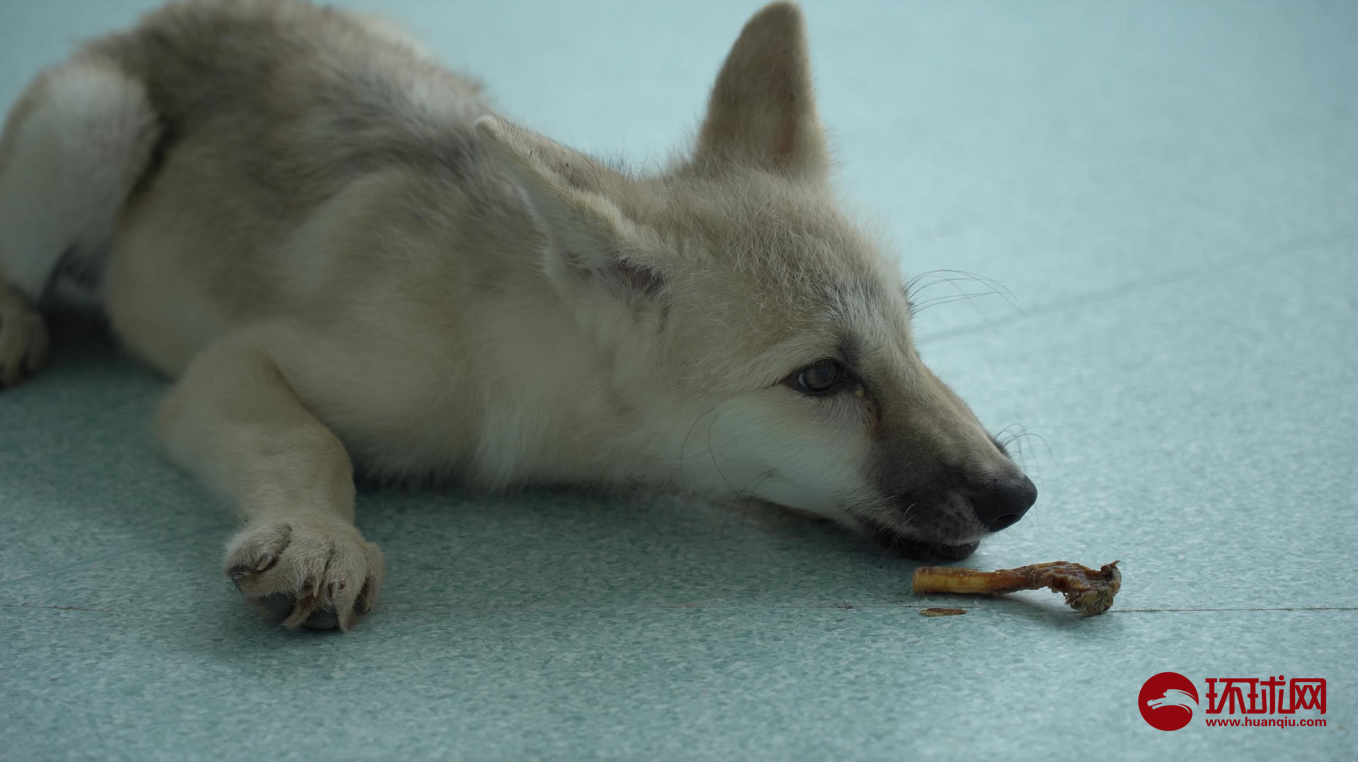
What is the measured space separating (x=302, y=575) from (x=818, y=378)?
999 millimetres

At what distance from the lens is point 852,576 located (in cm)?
223

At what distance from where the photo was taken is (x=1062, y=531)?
240cm

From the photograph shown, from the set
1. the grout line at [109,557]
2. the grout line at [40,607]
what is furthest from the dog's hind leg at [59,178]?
the grout line at [40,607]

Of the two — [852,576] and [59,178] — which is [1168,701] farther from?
[59,178]

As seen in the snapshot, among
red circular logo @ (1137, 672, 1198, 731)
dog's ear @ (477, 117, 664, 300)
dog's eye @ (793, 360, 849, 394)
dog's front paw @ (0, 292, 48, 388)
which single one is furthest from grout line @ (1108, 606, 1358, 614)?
dog's front paw @ (0, 292, 48, 388)

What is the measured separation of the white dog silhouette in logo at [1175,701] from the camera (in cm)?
178

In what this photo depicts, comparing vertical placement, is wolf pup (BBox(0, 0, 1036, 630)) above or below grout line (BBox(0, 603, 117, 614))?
above

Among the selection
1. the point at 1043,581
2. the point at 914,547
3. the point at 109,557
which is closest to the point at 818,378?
the point at 914,547

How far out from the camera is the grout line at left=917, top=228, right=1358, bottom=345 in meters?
3.53

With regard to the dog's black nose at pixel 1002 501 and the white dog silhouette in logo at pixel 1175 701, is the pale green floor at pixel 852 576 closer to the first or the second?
the white dog silhouette in logo at pixel 1175 701

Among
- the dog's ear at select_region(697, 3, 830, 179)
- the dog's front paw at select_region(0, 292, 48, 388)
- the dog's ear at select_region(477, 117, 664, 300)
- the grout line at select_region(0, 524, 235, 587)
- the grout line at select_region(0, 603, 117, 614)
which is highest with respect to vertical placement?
the dog's ear at select_region(697, 3, 830, 179)

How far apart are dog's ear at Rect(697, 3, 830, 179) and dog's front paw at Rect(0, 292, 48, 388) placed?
193cm

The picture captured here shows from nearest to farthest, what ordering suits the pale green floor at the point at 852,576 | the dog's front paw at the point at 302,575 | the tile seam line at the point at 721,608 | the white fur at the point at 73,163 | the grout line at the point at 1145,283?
the pale green floor at the point at 852,576 < the dog's front paw at the point at 302,575 < the tile seam line at the point at 721,608 < the white fur at the point at 73,163 < the grout line at the point at 1145,283

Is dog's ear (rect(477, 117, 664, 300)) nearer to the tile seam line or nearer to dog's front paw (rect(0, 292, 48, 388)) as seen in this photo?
the tile seam line
